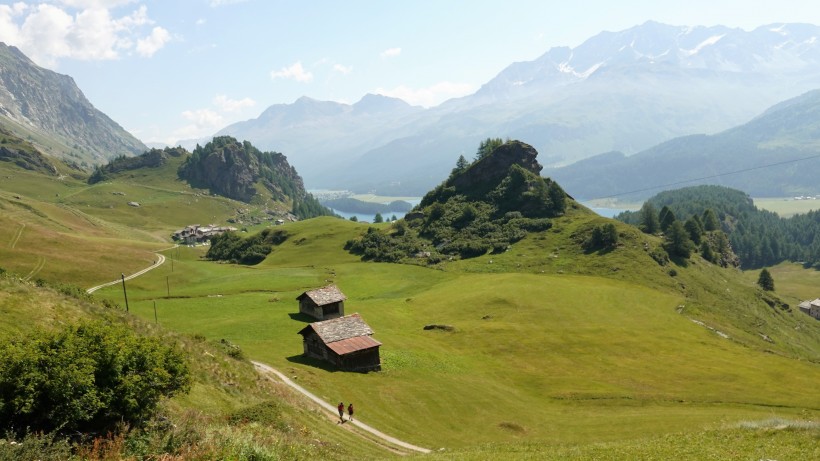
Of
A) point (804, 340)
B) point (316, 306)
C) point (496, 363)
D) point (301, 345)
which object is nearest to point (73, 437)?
point (301, 345)

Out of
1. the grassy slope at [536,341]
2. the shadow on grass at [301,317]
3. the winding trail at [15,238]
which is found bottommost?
the grassy slope at [536,341]

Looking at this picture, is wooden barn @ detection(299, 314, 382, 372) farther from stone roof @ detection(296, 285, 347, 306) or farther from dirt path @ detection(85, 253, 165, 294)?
dirt path @ detection(85, 253, 165, 294)

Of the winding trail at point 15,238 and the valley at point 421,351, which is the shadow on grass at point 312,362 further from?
the winding trail at point 15,238

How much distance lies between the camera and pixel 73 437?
76.6 feet

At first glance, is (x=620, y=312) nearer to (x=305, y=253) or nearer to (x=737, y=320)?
(x=737, y=320)

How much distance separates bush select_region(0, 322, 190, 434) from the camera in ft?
72.8

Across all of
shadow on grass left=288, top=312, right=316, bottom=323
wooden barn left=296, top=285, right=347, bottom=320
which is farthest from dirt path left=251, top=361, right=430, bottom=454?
wooden barn left=296, top=285, right=347, bottom=320

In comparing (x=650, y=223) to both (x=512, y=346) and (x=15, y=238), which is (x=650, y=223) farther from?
(x=15, y=238)

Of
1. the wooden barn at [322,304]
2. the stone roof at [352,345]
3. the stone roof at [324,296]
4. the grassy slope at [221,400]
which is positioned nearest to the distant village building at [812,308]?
the wooden barn at [322,304]

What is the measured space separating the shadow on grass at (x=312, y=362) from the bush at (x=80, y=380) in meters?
32.4

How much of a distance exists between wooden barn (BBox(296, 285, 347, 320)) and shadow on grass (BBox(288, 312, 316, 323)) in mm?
685

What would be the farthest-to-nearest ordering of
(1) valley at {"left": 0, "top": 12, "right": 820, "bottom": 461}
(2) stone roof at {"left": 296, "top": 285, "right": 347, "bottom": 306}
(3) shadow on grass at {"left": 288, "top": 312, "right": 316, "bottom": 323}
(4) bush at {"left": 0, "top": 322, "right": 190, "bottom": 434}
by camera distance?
(2) stone roof at {"left": 296, "top": 285, "right": 347, "bottom": 306}
(3) shadow on grass at {"left": 288, "top": 312, "right": 316, "bottom": 323}
(1) valley at {"left": 0, "top": 12, "right": 820, "bottom": 461}
(4) bush at {"left": 0, "top": 322, "right": 190, "bottom": 434}

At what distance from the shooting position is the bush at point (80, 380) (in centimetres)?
2219

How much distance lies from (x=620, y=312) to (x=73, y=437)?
9434cm
